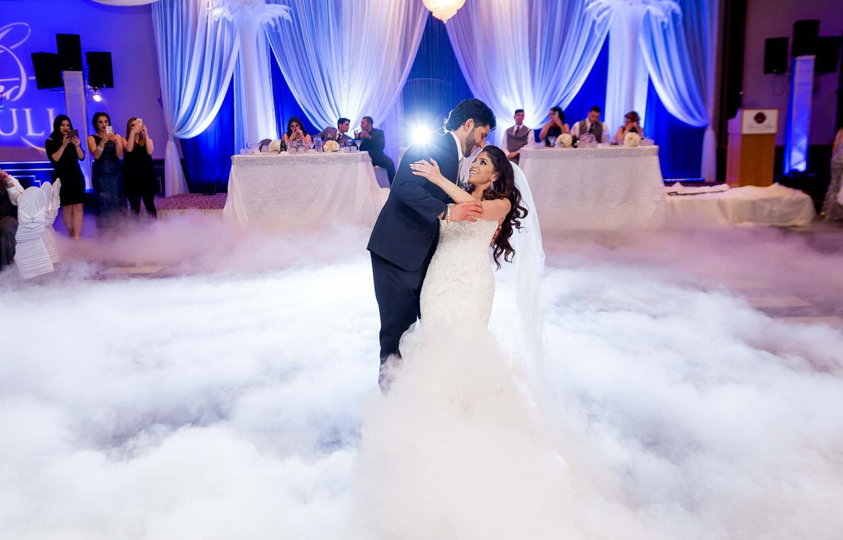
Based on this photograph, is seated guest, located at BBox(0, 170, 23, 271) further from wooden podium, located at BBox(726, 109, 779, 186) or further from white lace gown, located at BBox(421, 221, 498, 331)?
wooden podium, located at BBox(726, 109, 779, 186)

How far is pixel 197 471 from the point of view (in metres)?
2.45

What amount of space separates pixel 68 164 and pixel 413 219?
17.8ft

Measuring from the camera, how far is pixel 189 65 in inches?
403

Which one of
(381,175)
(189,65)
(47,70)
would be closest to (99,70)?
(47,70)

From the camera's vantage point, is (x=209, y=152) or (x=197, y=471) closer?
(x=197, y=471)

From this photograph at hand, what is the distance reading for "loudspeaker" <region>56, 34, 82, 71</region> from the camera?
31.6 feet

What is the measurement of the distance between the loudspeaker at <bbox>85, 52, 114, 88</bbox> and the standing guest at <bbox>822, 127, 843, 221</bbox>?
928cm

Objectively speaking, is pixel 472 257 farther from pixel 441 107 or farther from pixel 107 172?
pixel 441 107

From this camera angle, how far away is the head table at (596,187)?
711 cm

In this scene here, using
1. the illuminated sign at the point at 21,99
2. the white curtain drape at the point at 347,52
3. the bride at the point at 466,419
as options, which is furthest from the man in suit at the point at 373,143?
the bride at the point at 466,419

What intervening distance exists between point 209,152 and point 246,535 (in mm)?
9542

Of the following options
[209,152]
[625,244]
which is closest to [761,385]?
[625,244]

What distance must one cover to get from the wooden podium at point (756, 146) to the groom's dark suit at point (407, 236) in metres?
7.30

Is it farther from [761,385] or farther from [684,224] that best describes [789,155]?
[761,385]
